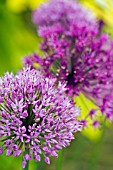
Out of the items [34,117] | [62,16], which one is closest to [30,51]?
[62,16]

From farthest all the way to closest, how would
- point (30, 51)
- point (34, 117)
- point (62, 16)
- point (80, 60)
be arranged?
point (30, 51) < point (62, 16) < point (80, 60) < point (34, 117)

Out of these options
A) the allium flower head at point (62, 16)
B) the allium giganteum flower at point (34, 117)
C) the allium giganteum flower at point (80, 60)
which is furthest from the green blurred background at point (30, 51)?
the allium giganteum flower at point (34, 117)

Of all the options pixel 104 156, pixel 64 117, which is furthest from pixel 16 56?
pixel 64 117

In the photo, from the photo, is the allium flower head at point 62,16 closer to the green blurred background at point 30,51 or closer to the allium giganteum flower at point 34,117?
the green blurred background at point 30,51

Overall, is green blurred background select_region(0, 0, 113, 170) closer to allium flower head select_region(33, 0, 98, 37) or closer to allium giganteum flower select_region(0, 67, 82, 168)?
allium flower head select_region(33, 0, 98, 37)

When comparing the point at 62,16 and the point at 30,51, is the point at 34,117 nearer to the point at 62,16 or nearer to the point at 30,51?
the point at 62,16

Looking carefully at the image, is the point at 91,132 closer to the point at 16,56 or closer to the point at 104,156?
the point at 16,56

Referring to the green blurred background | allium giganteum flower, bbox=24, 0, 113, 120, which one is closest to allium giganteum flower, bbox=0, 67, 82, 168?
allium giganteum flower, bbox=24, 0, 113, 120
